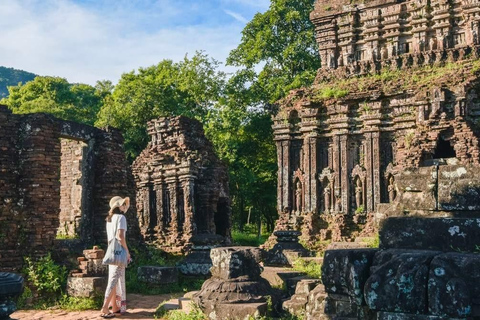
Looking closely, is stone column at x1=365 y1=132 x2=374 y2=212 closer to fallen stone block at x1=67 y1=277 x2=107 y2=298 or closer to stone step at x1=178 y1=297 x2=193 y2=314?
stone step at x1=178 y1=297 x2=193 y2=314

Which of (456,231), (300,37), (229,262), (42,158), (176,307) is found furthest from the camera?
(300,37)

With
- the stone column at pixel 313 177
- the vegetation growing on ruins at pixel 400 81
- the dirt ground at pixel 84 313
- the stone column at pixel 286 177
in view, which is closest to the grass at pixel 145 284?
the dirt ground at pixel 84 313

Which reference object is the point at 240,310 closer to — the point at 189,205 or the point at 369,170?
the point at 189,205

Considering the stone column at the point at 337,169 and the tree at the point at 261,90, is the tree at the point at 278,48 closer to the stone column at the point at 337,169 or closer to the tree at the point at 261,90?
the tree at the point at 261,90

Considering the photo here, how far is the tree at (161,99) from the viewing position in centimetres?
3194

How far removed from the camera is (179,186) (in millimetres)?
18203

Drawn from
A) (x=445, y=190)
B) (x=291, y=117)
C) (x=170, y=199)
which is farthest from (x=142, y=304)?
(x=291, y=117)

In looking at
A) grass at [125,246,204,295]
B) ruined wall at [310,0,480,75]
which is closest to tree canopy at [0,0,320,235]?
ruined wall at [310,0,480,75]

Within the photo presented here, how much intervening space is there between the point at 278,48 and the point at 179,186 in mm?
16711

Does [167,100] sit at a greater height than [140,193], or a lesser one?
greater

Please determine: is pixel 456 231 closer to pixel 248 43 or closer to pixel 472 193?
pixel 472 193

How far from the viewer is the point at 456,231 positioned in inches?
204

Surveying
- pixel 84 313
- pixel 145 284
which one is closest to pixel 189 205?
pixel 145 284

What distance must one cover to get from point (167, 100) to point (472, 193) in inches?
1107
